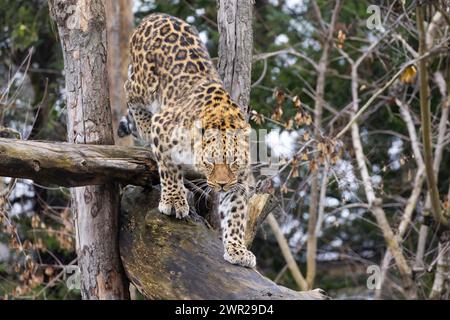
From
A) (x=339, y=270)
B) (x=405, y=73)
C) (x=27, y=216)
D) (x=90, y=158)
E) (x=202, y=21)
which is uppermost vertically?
(x=202, y=21)

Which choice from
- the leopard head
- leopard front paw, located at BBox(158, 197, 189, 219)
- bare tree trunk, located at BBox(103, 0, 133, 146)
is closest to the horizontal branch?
leopard front paw, located at BBox(158, 197, 189, 219)

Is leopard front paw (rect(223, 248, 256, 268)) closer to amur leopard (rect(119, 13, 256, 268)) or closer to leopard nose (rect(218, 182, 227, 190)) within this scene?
amur leopard (rect(119, 13, 256, 268))

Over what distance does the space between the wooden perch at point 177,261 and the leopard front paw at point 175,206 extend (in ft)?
0.18

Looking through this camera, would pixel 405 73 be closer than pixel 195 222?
No

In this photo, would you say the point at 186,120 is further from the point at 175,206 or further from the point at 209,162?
the point at 175,206

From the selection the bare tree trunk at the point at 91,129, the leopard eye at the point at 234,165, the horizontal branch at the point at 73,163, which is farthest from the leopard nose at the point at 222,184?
the bare tree trunk at the point at 91,129

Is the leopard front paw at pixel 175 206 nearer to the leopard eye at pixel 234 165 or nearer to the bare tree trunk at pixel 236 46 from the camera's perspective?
the leopard eye at pixel 234 165

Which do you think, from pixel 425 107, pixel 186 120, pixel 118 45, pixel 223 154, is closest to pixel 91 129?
pixel 186 120

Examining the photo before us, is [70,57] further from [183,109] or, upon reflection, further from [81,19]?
[183,109]

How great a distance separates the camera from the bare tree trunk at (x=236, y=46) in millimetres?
8094

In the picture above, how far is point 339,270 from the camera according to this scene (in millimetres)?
15969

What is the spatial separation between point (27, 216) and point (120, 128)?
4954 millimetres

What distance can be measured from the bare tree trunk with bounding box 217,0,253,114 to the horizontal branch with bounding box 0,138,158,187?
3.46 feet

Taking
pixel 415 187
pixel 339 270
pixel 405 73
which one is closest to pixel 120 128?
pixel 405 73
